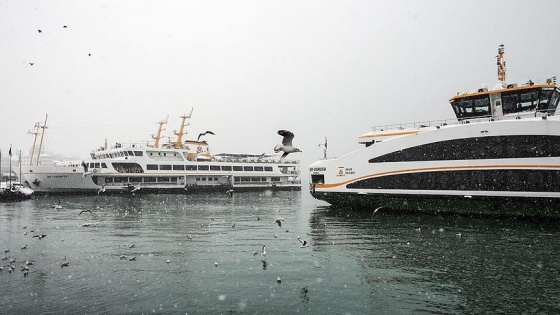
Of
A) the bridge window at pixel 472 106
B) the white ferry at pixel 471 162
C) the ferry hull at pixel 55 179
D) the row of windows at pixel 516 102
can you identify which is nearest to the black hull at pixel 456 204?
the white ferry at pixel 471 162

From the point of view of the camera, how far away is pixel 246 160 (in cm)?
7550

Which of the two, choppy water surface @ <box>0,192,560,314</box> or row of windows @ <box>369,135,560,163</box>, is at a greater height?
row of windows @ <box>369,135,560,163</box>

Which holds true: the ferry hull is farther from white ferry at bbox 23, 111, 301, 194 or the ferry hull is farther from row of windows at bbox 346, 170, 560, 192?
row of windows at bbox 346, 170, 560, 192

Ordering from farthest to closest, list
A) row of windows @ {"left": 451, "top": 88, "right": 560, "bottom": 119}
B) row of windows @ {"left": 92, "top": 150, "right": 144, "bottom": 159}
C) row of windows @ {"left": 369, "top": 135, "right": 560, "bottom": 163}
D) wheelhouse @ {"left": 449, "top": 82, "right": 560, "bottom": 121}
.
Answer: row of windows @ {"left": 92, "top": 150, "right": 144, "bottom": 159} → row of windows @ {"left": 451, "top": 88, "right": 560, "bottom": 119} → wheelhouse @ {"left": 449, "top": 82, "right": 560, "bottom": 121} → row of windows @ {"left": 369, "top": 135, "right": 560, "bottom": 163}

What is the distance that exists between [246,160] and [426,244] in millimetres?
58815

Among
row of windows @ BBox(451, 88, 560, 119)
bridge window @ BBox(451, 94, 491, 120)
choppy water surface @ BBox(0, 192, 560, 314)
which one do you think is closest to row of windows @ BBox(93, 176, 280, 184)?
choppy water surface @ BBox(0, 192, 560, 314)

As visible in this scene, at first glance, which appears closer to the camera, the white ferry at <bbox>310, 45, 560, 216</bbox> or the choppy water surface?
the choppy water surface

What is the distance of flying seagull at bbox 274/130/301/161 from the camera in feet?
80.6

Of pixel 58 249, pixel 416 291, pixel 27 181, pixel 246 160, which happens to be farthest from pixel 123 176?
pixel 416 291

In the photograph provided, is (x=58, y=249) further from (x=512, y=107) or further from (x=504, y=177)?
(x=512, y=107)

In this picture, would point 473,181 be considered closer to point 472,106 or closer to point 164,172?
point 472,106

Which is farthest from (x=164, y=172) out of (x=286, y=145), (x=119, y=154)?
(x=286, y=145)

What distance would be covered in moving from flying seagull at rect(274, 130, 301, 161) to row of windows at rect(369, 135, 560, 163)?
341 inches

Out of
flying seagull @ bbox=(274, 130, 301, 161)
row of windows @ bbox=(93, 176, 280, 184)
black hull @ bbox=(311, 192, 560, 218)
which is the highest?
flying seagull @ bbox=(274, 130, 301, 161)
